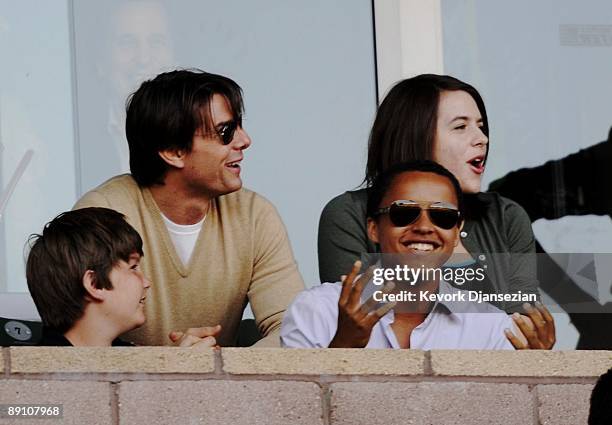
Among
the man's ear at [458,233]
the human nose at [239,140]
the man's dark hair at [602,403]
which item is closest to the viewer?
the man's dark hair at [602,403]

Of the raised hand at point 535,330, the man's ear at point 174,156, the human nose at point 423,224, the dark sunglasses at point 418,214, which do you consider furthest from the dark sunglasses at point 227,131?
the raised hand at point 535,330

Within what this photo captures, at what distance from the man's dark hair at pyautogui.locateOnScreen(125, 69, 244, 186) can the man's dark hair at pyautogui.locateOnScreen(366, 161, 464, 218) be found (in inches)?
21.9

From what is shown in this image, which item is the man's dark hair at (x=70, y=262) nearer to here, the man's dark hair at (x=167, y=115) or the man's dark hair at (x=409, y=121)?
the man's dark hair at (x=167, y=115)

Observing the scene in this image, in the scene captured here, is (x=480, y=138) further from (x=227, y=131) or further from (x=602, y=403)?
(x=602, y=403)

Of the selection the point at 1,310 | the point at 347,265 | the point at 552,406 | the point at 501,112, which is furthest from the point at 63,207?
the point at 552,406

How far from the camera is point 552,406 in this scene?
5.34 meters

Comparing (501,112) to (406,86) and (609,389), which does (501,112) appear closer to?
(406,86)

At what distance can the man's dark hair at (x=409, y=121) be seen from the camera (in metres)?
5.95

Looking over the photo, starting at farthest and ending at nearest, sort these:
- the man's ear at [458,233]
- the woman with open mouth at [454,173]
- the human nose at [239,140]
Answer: the human nose at [239,140] → the woman with open mouth at [454,173] → the man's ear at [458,233]

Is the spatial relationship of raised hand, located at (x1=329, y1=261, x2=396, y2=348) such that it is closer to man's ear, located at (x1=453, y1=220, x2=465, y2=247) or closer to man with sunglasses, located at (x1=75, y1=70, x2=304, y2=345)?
man's ear, located at (x1=453, y1=220, x2=465, y2=247)

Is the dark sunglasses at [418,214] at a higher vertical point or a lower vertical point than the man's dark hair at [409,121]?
lower

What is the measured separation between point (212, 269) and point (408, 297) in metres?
0.77

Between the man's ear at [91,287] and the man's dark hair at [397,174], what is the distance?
3.14 ft

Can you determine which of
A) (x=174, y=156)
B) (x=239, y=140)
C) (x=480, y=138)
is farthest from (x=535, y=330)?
(x=174, y=156)
